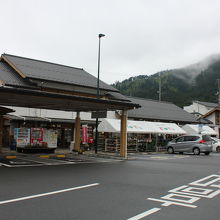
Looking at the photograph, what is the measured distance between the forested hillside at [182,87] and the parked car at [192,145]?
1506 inches

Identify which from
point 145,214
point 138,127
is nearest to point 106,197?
point 145,214

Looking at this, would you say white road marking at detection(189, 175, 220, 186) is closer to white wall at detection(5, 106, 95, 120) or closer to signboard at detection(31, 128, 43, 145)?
signboard at detection(31, 128, 43, 145)

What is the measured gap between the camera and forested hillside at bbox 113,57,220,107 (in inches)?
2729

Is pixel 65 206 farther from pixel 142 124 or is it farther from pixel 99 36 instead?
pixel 142 124

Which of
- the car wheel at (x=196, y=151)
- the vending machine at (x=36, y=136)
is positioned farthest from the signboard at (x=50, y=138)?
the car wheel at (x=196, y=151)

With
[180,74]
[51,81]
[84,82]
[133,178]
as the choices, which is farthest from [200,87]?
[133,178]

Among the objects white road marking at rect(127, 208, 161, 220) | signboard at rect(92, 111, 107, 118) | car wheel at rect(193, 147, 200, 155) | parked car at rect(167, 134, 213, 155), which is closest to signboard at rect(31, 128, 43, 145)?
signboard at rect(92, 111, 107, 118)

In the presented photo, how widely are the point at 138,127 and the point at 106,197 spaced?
19.4 meters

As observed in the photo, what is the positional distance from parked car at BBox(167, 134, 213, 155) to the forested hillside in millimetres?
38256

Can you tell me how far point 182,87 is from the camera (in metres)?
76.1

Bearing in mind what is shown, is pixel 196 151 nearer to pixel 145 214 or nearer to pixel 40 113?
pixel 40 113

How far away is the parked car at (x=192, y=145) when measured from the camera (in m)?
24.3

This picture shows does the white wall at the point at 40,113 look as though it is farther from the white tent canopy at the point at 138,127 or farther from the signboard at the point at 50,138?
the signboard at the point at 50,138

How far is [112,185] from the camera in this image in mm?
8914
